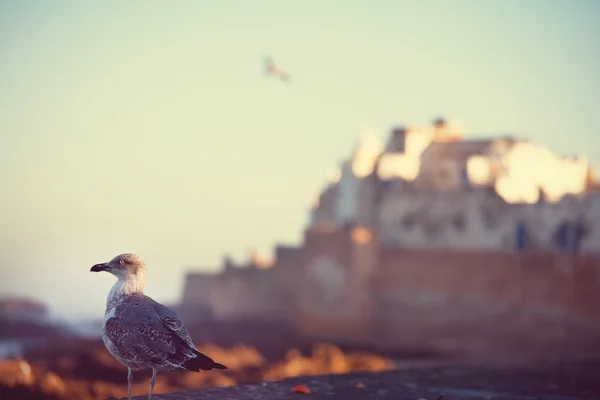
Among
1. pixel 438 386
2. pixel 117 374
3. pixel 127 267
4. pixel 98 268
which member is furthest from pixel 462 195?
pixel 98 268

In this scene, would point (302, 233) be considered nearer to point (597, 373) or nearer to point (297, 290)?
point (297, 290)

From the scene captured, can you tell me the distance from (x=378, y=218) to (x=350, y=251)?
36.6 ft

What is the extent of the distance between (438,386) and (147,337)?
3.70 meters

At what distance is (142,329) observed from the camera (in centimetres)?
594

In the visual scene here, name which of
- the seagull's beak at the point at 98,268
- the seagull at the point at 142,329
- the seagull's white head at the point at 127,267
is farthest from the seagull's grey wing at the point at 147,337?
the seagull's beak at the point at 98,268

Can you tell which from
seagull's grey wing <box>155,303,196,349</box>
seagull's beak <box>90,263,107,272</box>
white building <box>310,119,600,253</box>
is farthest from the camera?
white building <box>310,119,600,253</box>

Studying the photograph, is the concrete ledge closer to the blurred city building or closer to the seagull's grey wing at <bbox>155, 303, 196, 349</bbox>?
the seagull's grey wing at <bbox>155, 303, 196, 349</bbox>

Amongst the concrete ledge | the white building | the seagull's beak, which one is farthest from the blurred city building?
the seagull's beak

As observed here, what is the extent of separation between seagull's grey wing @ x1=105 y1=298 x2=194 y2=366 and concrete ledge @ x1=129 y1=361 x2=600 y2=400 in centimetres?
141

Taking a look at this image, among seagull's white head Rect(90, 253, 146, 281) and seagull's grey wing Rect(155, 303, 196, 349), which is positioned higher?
seagull's white head Rect(90, 253, 146, 281)

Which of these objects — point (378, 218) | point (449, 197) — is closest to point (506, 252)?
point (449, 197)

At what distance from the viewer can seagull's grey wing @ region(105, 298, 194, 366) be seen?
19.5ft

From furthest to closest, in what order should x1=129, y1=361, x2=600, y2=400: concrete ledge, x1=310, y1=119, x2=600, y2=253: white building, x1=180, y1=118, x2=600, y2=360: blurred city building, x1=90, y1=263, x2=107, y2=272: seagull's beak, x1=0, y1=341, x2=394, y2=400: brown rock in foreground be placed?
1. x1=310, y1=119, x2=600, y2=253: white building
2. x1=180, y1=118, x2=600, y2=360: blurred city building
3. x1=0, y1=341, x2=394, y2=400: brown rock in foreground
4. x1=129, y1=361, x2=600, y2=400: concrete ledge
5. x1=90, y1=263, x2=107, y2=272: seagull's beak

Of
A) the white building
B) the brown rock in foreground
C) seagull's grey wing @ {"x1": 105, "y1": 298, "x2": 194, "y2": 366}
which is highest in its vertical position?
the white building
